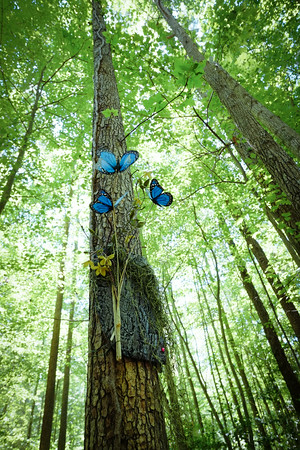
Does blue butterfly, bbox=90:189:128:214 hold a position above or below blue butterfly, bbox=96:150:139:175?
below

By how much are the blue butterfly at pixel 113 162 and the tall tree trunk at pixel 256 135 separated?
2480 mm

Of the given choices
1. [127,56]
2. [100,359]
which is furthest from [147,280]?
[127,56]

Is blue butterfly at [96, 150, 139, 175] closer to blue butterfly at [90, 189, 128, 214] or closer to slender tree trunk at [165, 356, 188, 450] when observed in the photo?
blue butterfly at [90, 189, 128, 214]

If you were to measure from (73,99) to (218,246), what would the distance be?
783 centimetres

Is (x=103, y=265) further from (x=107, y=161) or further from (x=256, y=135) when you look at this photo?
(x=256, y=135)

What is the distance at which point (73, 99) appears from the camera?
535cm

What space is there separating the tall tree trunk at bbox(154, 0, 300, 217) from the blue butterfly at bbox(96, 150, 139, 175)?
2480mm

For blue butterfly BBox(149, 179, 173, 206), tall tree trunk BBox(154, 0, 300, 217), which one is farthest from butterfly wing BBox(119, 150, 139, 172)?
tall tree trunk BBox(154, 0, 300, 217)

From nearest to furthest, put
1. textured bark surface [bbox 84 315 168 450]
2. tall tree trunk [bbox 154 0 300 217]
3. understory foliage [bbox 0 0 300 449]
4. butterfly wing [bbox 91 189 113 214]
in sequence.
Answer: textured bark surface [bbox 84 315 168 450] → butterfly wing [bbox 91 189 113 214] → tall tree trunk [bbox 154 0 300 217] → understory foliage [bbox 0 0 300 449]

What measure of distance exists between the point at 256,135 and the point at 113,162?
2.92m

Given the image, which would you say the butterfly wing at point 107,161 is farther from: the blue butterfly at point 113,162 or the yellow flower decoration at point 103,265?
the yellow flower decoration at point 103,265

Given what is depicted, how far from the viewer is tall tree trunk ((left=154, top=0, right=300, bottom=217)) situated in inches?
117

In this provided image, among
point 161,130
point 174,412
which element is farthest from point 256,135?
point 174,412

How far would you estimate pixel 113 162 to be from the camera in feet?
4.83
